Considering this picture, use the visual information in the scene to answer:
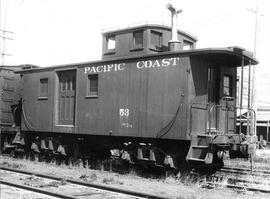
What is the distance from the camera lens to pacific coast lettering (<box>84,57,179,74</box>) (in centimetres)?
1186

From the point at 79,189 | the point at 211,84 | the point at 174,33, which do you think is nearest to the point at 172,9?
the point at 174,33

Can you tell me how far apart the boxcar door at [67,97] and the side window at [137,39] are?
2659 mm

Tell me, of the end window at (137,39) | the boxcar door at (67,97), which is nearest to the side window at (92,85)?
the boxcar door at (67,97)

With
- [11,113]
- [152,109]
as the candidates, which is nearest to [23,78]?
[11,113]

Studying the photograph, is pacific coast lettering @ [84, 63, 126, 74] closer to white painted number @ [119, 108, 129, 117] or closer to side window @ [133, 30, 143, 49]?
side window @ [133, 30, 143, 49]

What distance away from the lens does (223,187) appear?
34.4 feet

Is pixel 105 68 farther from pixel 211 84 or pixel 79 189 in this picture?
pixel 79 189

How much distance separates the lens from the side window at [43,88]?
16.0 metres

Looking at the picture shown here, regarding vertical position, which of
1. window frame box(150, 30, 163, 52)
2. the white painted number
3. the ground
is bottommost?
the ground

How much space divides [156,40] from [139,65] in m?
1.45

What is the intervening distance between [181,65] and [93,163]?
5736mm

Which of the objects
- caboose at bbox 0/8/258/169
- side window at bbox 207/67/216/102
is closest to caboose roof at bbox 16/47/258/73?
caboose at bbox 0/8/258/169

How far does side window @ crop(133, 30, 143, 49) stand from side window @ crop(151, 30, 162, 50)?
14.5 inches

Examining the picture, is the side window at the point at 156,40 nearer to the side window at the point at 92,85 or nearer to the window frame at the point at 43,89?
the side window at the point at 92,85
